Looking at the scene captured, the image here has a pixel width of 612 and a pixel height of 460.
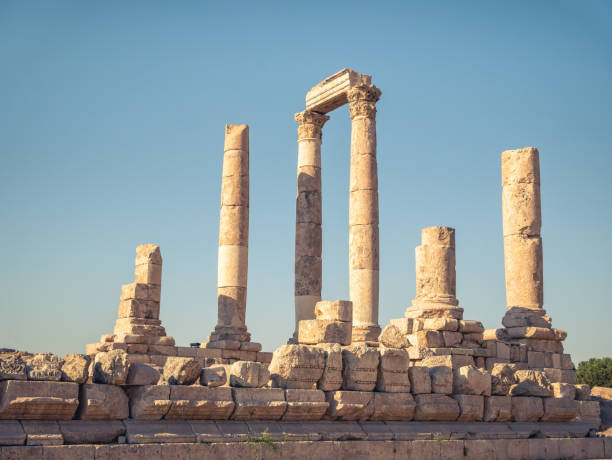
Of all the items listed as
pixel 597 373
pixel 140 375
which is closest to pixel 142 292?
pixel 140 375

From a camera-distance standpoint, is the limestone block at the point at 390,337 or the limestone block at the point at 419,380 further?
the limestone block at the point at 390,337

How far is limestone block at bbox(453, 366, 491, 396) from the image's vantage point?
14.6m

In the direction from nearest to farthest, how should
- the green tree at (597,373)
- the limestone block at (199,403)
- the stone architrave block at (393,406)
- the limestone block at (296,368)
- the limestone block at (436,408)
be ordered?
1. the limestone block at (199,403)
2. the limestone block at (296,368)
3. the stone architrave block at (393,406)
4. the limestone block at (436,408)
5. the green tree at (597,373)

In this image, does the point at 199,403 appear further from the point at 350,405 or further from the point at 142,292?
the point at 142,292

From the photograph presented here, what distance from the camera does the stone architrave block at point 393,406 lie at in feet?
43.4

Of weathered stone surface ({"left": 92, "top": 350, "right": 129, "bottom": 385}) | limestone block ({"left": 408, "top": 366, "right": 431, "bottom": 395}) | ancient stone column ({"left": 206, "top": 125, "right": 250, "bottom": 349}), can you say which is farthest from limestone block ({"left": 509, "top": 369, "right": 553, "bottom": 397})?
ancient stone column ({"left": 206, "top": 125, "right": 250, "bottom": 349})

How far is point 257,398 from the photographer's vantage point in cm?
1192

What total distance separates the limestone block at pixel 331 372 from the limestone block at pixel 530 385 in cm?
439

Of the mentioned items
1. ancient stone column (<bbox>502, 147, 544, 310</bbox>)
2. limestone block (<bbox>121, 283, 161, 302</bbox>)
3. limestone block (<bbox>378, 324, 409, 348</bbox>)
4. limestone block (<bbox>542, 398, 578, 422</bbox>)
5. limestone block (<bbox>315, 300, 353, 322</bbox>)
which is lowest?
limestone block (<bbox>542, 398, 578, 422</bbox>)

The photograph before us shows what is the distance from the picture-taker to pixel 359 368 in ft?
43.3

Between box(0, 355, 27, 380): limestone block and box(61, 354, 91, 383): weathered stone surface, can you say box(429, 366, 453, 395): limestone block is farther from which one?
box(0, 355, 27, 380): limestone block

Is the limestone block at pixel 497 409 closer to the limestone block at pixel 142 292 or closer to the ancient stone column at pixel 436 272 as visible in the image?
the ancient stone column at pixel 436 272

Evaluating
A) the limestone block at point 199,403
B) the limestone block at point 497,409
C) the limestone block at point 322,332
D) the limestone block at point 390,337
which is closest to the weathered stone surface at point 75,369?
the limestone block at point 199,403

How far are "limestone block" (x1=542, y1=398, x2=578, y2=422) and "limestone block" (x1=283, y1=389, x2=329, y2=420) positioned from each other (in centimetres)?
562
